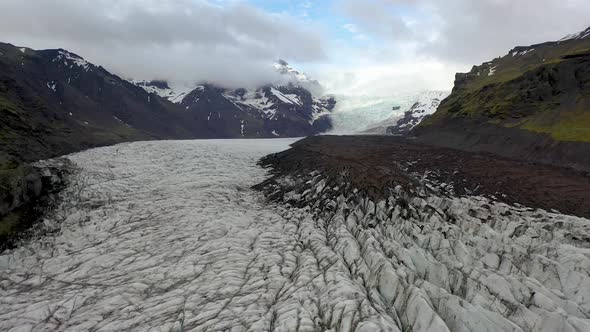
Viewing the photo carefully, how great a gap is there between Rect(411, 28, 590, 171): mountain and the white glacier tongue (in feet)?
85.5

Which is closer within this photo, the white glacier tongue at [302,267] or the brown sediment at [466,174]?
the white glacier tongue at [302,267]

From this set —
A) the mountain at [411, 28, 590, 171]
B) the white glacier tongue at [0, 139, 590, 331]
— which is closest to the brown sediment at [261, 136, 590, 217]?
the white glacier tongue at [0, 139, 590, 331]

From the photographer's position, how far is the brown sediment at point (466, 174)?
30742 mm

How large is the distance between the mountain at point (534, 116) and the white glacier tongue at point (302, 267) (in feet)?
85.5

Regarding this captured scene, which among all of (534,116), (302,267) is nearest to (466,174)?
(302,267)

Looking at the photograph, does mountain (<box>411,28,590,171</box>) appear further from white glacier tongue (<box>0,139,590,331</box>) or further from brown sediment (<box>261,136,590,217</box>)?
white glacier tongue (<box>0,139,590,331</box>)

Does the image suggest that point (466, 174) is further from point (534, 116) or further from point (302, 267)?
point (534, 116)

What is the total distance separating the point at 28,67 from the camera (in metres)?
158

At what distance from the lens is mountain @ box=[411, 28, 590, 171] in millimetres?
47094

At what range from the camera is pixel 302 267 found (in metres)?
22.9

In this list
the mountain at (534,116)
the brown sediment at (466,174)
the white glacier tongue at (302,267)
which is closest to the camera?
the white glacier tongue at (302,267)

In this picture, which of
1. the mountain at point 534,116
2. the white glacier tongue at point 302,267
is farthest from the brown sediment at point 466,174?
the mountain at point 534,116

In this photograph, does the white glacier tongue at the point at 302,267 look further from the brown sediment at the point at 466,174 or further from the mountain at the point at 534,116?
the mountain at the point at 534,116

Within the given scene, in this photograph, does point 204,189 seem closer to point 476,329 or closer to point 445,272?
point 445,272
